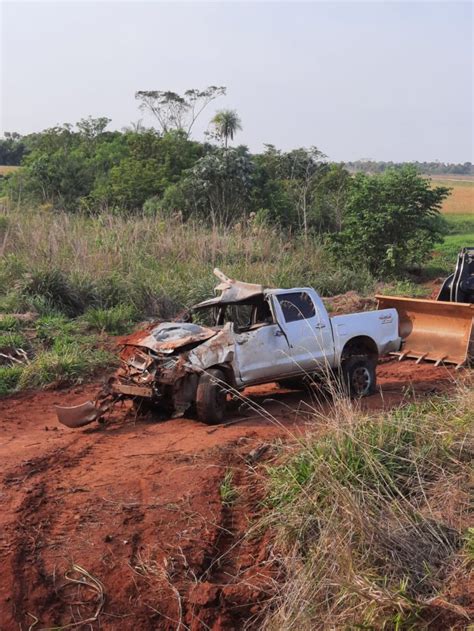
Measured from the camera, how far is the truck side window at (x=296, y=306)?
33.3 ft

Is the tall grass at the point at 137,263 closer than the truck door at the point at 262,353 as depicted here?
No

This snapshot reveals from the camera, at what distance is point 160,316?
51.3 feet

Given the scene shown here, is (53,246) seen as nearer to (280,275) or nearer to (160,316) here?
(160,316)

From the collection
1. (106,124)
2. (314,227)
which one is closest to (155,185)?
(314,227)

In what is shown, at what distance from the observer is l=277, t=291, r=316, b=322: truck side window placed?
10164mm

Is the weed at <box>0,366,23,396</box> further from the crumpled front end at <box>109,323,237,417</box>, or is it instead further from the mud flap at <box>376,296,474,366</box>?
the mud flap at <box>376,296,474,366</box>

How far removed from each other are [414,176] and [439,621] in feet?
59.9

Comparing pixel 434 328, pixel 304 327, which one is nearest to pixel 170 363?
pixel 304 327

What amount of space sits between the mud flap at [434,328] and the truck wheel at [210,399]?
4.62 meters

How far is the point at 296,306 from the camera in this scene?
33.7 feet

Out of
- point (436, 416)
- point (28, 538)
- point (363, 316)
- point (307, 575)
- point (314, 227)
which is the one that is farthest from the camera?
point (314, 227)

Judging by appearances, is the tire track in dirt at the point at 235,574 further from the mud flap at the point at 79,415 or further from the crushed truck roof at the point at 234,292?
the crushed truck roof at the point at 234,292

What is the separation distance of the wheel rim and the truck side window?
3.69 ft

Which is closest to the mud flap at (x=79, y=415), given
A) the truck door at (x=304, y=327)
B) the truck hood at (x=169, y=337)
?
the truck hood at (x=169, y=337)
